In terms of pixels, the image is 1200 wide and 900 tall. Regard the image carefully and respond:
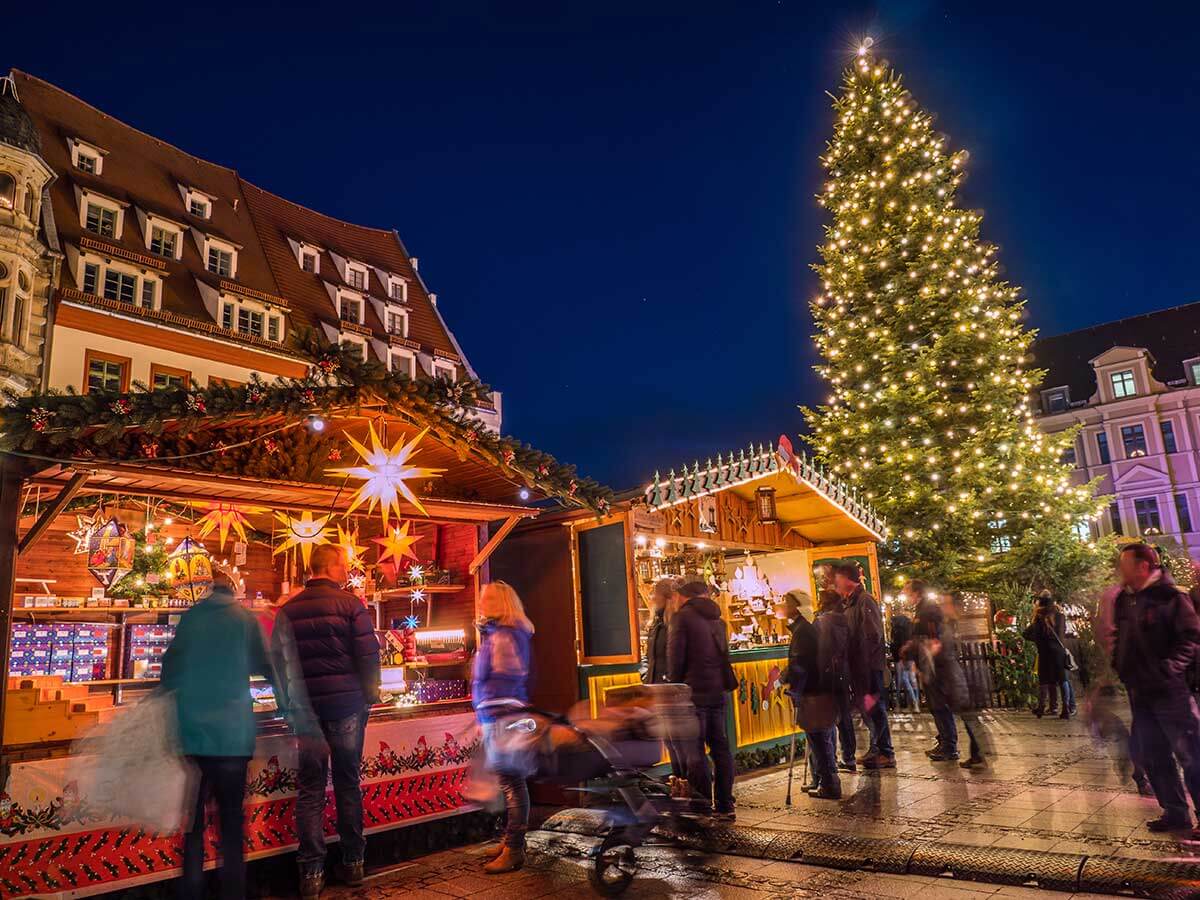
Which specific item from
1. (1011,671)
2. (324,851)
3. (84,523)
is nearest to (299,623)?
(324,851)

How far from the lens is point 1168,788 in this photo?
5.88 metres

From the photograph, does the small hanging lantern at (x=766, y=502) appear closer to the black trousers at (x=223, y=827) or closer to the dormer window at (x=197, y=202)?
the black trousers at (x=223, y=827)

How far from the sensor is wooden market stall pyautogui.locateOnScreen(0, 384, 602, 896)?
17.9ft

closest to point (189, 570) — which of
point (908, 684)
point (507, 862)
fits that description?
point (507, 862)

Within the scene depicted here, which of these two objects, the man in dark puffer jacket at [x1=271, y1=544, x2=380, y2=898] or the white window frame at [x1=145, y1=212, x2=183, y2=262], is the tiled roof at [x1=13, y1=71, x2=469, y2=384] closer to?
the white window frame at [x1=145, y1=212, x2=183, y2=262]

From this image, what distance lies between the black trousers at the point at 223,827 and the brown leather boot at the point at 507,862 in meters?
1.91

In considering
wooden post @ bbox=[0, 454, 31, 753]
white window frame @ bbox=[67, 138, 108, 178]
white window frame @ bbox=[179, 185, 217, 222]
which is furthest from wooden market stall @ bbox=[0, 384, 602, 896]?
white window frame @ bbox=[179, 185, 217, 222]

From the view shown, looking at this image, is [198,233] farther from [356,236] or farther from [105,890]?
[105,890]

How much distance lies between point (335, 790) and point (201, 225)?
2511cm

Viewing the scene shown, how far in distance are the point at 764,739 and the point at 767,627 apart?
148 inches

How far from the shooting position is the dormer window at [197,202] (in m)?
27.1

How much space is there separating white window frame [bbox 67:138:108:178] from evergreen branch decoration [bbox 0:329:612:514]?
2274 cm

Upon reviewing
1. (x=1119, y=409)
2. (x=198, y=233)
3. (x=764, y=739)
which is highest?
(x=198, y=233)

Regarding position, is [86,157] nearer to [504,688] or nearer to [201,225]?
[201,225]
